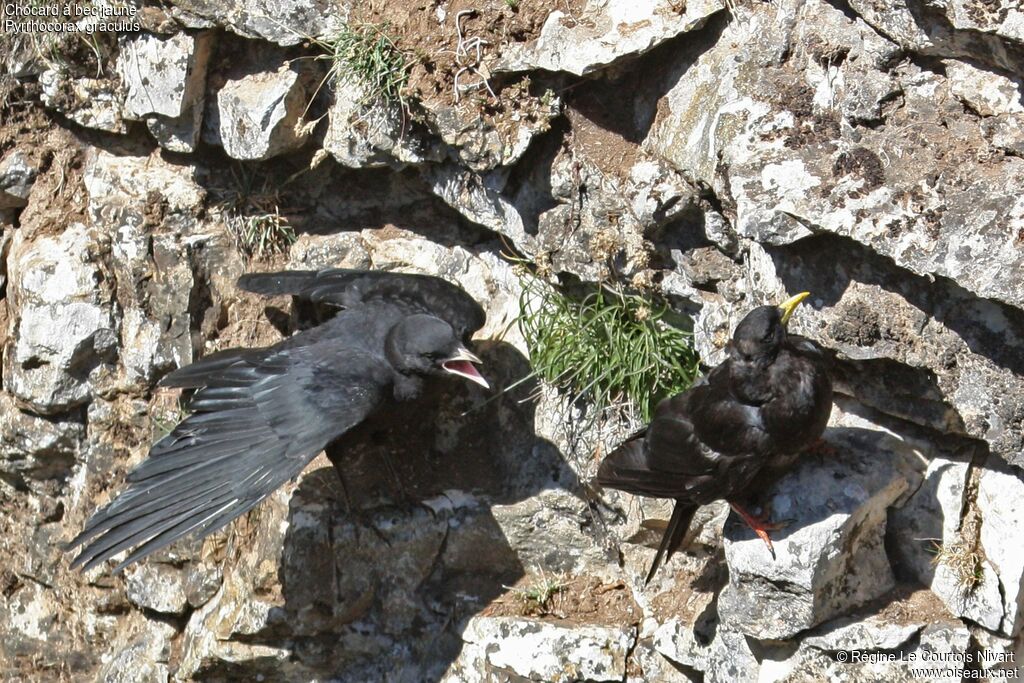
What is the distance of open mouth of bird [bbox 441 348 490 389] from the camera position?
6.31 metres

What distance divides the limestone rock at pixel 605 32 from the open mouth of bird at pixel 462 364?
1533mm

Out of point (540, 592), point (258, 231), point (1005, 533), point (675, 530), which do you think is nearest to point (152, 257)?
point (258, 231)

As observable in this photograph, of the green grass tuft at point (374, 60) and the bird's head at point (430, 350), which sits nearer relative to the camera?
the bird's head at point (430, 350)

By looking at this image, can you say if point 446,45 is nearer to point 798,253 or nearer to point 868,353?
point 798,253

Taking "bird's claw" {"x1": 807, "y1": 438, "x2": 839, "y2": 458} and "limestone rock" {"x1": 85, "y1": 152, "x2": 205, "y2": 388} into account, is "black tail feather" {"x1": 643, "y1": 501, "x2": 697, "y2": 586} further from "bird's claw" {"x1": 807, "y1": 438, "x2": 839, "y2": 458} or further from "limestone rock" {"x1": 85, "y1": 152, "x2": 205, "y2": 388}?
"limestone rock" {"x1": 85, "y1": 152, "x2": 205, "y2": 388}

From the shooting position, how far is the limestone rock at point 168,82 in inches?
281

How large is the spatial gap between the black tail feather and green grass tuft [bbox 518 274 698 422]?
68cm

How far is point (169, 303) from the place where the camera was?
7.27 metres

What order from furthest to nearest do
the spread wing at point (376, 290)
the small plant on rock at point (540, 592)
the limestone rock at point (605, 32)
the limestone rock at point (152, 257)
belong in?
the limestone rock at point (152, 257), the spread wing at point (376, 290), the small plant on rock at point (540, 592), the limestone rock at point (605, 32)

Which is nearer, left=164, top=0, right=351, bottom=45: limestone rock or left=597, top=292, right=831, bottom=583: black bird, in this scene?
left=597, top=292, right=831, bottom=583: black bird

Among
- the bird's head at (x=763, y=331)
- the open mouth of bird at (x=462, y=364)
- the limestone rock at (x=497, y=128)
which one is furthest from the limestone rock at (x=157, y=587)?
the bird's head at (x=763, y=331)

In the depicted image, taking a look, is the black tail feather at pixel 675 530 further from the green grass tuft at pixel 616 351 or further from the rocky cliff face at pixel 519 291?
the green grass tuft at pixel 616 351

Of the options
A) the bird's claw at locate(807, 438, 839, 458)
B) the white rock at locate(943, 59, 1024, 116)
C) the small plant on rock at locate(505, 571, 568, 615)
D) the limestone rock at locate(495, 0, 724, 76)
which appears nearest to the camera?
the white rock at locate(943, 59, 1024, 116)

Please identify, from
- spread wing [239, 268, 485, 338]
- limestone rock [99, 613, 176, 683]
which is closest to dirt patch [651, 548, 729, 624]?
spread wing [239, 268, 485, 338]
